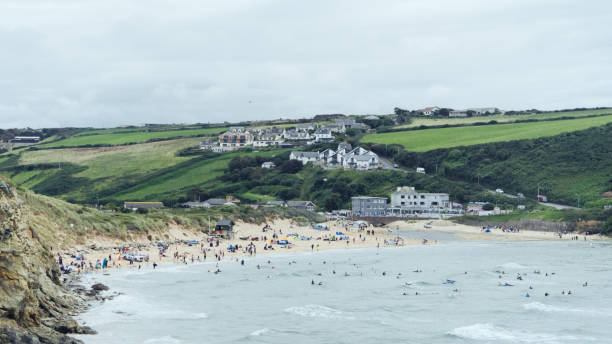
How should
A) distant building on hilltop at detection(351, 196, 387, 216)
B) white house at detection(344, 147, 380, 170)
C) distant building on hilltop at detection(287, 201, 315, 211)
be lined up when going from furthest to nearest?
white house at detection(344, 147, 380, 170), distant building on hilltop at detection(287, 201, 315, 211), distant building on hilltop at detection(351, 196, 387, 216)

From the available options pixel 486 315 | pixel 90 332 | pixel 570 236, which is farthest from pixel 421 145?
pixel 90 332

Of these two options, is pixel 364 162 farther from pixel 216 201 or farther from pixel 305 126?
pixel 305 126

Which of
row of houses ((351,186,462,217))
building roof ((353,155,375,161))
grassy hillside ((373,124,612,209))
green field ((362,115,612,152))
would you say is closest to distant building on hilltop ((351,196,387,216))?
row of houses ((351,186,462,217))

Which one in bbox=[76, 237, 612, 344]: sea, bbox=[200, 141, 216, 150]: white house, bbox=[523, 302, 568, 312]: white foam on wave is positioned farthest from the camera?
bbox=[200, 141, 216, 150]: white house

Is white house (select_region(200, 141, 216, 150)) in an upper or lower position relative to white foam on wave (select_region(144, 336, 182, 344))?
upper

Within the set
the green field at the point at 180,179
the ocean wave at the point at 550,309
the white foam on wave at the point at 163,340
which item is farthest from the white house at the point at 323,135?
the white foam on wave at the point at 163,340

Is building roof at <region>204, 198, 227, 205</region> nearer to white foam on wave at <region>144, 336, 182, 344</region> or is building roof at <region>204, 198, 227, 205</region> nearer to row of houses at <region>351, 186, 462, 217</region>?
row of houses at <region>351, 186, 462, 217</region>
